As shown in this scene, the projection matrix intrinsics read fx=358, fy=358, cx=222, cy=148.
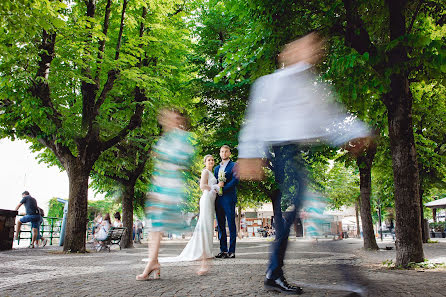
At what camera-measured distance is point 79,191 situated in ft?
41.3

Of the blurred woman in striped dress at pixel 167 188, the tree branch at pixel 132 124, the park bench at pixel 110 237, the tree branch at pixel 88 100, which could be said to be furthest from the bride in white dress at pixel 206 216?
the park bench at pixel 110 237

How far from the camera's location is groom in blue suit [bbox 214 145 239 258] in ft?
26.2

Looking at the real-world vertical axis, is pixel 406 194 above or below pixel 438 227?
above

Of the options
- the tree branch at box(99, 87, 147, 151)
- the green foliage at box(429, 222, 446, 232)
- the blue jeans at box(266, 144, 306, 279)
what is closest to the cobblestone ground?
the blue jeans at box(266, 144, 306, 279)

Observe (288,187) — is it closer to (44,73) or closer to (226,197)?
(226,197)

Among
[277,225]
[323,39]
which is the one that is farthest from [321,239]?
[323,39]

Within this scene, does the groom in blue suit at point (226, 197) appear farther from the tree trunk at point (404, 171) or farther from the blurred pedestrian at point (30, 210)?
the blurred pedestrian at point (30, 210)

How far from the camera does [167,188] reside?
5.32 m

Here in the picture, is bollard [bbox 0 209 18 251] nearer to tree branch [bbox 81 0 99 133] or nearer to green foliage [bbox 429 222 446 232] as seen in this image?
tree branch [bbox 81 0 99 133]

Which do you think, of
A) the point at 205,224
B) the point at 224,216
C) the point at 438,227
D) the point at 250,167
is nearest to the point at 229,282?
the point at 205,224

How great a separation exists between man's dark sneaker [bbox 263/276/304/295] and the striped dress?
1.73 m

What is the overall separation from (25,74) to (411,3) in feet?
34.3

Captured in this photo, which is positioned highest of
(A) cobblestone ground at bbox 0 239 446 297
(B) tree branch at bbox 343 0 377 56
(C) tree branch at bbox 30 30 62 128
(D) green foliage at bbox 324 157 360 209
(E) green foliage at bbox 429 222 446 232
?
(C) tree branch at bbox 30 30 62 128

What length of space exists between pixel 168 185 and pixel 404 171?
172 inches
